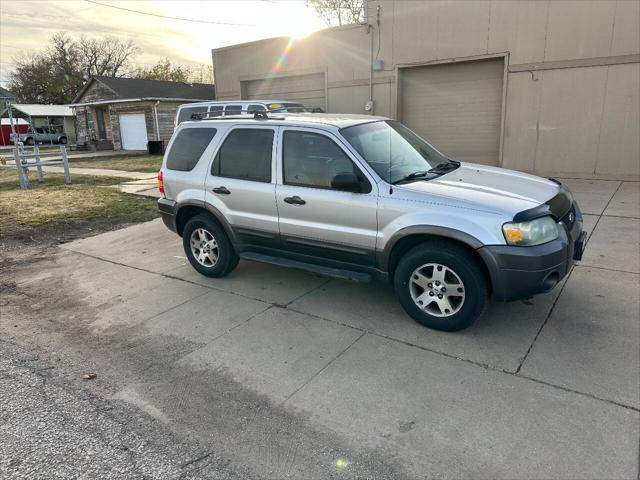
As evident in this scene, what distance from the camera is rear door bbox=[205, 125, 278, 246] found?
15.6 ft

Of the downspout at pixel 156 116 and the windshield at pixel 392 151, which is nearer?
the windshield at pixel 392 151

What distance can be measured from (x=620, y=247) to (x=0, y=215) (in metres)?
11.2

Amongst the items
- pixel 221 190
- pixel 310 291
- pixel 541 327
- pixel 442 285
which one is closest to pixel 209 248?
pixel 221 190

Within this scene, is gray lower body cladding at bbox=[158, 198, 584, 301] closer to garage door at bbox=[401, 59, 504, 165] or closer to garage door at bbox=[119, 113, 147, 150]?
garage door at bbox=[401, 59, 504, 165]

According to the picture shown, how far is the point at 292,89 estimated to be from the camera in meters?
16.1

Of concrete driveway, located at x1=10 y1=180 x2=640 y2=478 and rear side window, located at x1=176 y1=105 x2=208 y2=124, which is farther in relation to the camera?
rear side window, located at x1=176 y1=105 x2=208 y2=124

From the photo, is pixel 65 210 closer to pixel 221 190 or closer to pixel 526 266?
pixel 221 190

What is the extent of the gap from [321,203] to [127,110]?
3011cm

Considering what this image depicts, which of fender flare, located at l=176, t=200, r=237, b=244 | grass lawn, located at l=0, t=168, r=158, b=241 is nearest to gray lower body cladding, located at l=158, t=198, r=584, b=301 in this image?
fender flare, located at l=176, t=200, r=237, b=244

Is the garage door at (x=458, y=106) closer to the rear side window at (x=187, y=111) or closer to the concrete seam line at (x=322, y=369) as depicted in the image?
the rear side window at (x=187, y=111)

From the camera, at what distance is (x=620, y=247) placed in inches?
236

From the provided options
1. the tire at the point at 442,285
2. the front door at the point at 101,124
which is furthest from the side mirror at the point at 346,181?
the front door at the point at 101,124

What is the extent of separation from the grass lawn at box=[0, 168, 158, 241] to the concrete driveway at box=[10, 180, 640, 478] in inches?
131

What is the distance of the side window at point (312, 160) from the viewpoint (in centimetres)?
430
